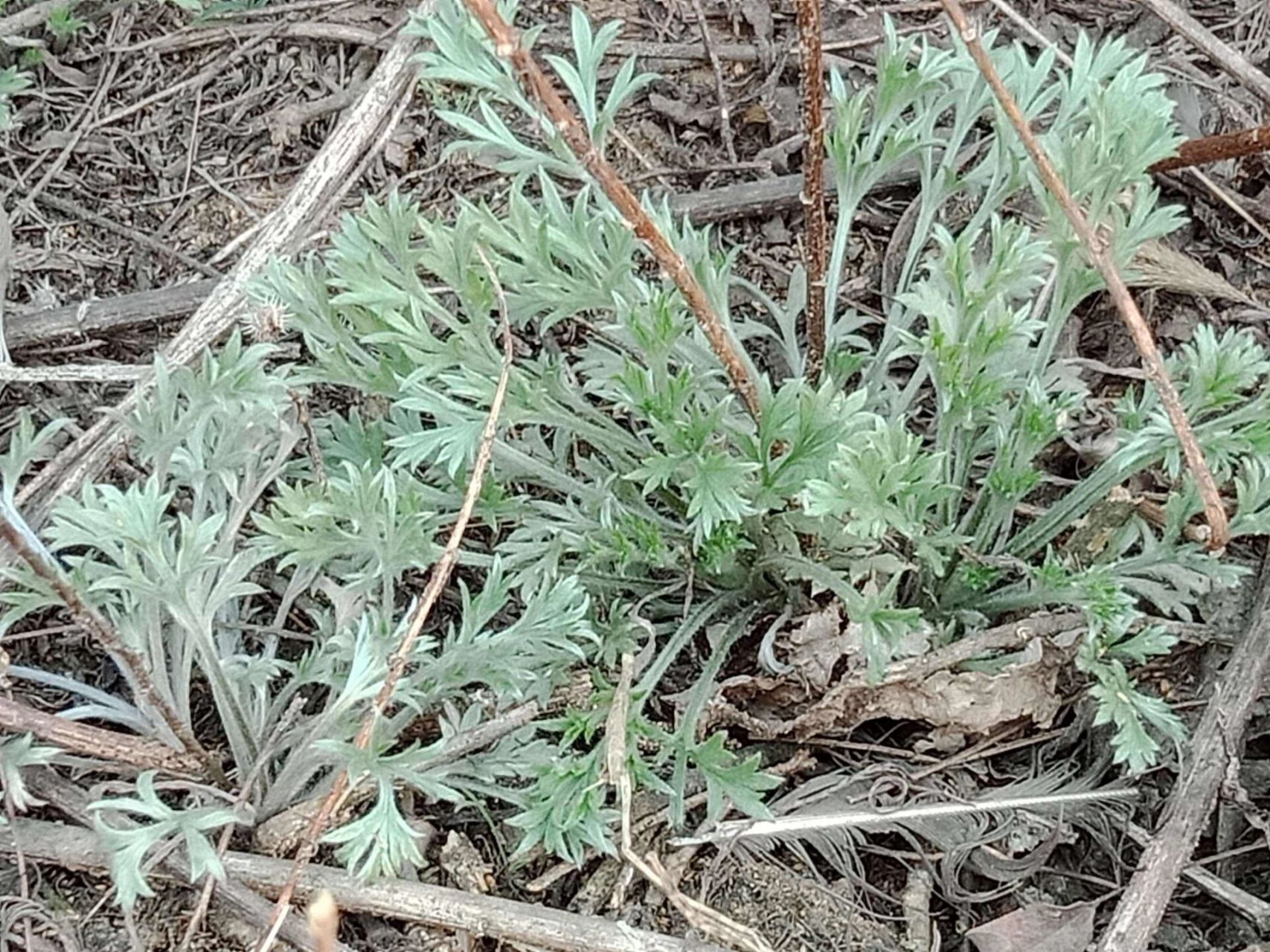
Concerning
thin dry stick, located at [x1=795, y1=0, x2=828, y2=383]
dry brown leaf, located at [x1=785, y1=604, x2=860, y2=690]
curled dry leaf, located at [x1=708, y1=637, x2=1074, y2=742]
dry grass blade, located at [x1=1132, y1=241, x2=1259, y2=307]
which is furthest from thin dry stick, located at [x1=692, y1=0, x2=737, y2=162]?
curled dry leaf, located at [x1=708, y1=637, x2=1074, y2=742]

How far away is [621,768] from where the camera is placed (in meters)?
1.84

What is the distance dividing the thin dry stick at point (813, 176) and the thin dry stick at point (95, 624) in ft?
3.53

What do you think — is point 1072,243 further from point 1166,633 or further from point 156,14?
point 156,14

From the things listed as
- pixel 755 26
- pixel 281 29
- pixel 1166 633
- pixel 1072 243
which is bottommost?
pixel 1166 633

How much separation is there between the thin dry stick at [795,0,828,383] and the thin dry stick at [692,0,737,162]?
0.68 m

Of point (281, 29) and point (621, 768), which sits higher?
point (281, 29)

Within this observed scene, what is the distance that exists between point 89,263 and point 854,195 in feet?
4.84

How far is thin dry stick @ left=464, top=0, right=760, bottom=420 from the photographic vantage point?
1.35m

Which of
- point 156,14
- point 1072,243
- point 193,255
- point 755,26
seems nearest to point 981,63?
point 1072,243

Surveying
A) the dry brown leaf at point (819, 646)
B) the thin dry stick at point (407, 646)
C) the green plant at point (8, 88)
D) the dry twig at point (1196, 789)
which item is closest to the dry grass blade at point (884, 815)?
the dry twig at point (1196, 789)

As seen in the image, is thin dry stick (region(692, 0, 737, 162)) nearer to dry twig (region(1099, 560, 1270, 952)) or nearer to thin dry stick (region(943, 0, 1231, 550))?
thin dry stick (region(943, 0, 1231, 550))

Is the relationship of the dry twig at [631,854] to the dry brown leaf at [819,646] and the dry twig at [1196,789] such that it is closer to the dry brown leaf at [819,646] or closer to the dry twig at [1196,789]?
the dry brown leaf at [819,646]

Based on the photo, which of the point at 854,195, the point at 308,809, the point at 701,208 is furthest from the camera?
the point at 701,208

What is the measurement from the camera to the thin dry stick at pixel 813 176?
5.65 ft
